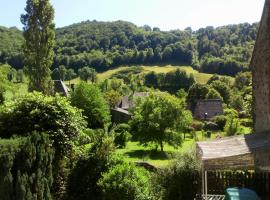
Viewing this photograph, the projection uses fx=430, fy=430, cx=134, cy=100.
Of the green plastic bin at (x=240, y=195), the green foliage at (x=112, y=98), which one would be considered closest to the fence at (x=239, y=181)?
the green plastic bin at (x=240, y=195)

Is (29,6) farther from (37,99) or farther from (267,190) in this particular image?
(267,190)

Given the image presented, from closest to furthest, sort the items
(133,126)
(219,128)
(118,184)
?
1. (118,184)
2. (133,126)
3. (219,128)

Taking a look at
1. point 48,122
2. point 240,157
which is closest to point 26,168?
point 48,122

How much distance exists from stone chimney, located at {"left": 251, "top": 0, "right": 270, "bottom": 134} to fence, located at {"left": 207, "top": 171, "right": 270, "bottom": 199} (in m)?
1.83

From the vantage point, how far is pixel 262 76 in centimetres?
1708

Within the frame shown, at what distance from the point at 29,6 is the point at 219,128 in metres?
30.4

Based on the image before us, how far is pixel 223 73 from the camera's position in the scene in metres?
147

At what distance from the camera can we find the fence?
1677 centimetres

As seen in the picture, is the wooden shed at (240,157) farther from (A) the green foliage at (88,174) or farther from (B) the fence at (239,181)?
(A) the green foliage at (88,174)

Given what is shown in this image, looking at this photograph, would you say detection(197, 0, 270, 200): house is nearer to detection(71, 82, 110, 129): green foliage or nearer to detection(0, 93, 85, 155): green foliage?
detection(0, 93, 85, 155): green foliage

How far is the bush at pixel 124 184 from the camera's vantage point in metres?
15.2

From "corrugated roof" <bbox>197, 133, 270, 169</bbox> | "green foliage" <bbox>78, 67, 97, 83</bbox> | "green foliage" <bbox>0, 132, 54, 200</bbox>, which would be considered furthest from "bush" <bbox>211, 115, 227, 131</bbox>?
"green foliage" <bbox>78, 67, 97, 83</bbox>

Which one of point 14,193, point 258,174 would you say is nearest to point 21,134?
point 14,193

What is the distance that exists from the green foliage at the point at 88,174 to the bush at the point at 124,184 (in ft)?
3.13
